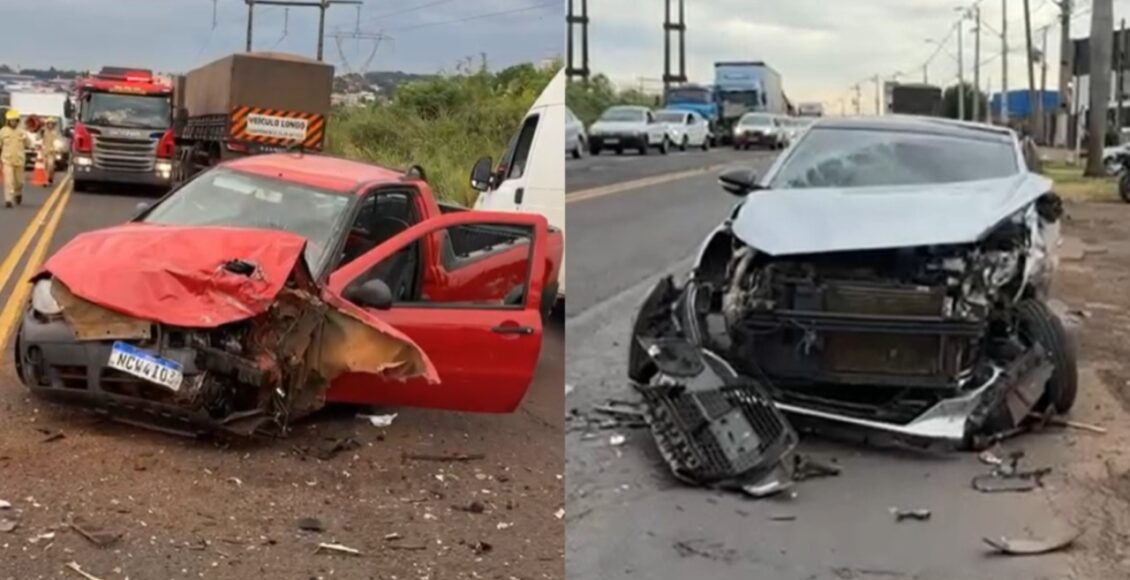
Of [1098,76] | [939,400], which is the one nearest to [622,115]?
[939,400]

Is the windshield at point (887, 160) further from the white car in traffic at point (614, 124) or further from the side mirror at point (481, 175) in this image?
the white car in traffic at point (614, 124)

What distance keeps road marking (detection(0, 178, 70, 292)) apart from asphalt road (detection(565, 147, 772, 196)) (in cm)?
389

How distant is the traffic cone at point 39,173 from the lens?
12250 millimetres

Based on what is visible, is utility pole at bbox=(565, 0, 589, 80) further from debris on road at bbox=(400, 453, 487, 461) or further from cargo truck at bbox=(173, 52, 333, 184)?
cargo truck at bbox=(173, 52, 333, 184)

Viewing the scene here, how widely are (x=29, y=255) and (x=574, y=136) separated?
6.25 metres

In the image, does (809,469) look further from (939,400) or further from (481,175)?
(481,175)

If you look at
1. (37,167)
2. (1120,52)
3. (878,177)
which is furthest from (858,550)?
(1120,52)

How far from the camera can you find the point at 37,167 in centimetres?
1259

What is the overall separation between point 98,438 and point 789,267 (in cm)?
301

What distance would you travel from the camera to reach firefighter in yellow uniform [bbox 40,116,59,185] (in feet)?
37.5

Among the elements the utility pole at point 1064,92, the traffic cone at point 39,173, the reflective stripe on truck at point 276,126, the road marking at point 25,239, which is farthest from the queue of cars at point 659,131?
the utility pole at point 1064,92

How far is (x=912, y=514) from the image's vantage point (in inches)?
204

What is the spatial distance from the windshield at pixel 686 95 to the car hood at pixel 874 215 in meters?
0.65

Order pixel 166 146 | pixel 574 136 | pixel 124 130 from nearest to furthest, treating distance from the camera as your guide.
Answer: pixel 574 136, pixel 166 146, pixel 124 130
